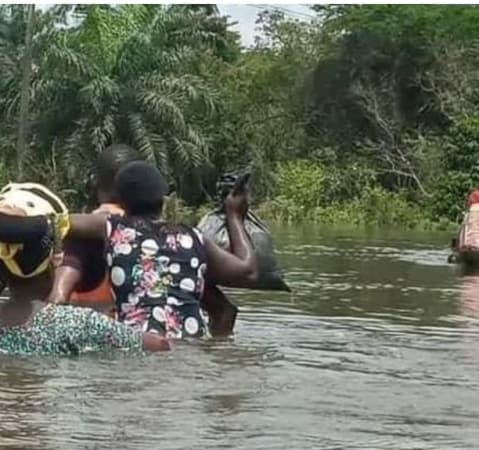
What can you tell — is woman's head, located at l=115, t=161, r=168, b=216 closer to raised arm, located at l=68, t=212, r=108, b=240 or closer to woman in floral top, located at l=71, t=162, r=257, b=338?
woman in floral top, located at l=71, t=162, r=257, b=338

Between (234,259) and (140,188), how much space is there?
2.23 ft

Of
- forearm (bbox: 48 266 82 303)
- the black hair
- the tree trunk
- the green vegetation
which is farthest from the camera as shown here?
the green vegetation

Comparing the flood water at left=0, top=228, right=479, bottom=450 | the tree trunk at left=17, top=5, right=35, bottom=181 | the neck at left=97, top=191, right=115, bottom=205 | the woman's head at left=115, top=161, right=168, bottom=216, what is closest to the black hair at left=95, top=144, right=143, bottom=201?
the neck at left=97, top=191, right=115, bottom=205

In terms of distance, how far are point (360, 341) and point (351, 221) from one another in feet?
111

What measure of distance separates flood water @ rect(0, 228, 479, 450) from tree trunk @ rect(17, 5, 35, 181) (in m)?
28.4

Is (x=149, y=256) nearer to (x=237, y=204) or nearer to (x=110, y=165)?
(x=237, y=204)

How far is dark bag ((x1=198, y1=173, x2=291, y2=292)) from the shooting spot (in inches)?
312

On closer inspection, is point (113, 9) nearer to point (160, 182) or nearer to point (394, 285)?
point (394, 285)

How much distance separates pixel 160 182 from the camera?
725 centimetres

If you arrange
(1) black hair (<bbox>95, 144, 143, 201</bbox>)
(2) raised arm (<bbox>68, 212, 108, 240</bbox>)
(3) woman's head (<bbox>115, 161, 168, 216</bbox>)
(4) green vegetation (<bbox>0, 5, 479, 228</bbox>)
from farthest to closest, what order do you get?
(4) green vegetation (<bbox>0, 5, 479, 228</bbox>) → (1) black hair (<bbox>95, 144, 143, 201</bbox>) → (2) raised arm (<bbox>68, 212, 108, 240</bbox>) → (3) woman's head (<bbox>115, 161, 168, 216</bbox>)

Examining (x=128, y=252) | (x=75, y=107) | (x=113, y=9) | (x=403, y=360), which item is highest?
(x=113, y=9)

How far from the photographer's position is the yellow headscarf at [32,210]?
6582 mm

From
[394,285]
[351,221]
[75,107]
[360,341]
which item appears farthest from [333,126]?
[360,341]

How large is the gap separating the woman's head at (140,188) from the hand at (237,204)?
0.59m
